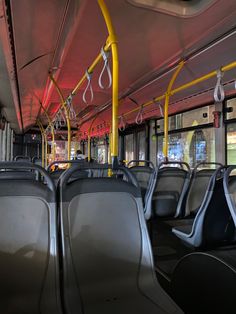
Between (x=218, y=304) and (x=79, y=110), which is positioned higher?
(x=79, y=110)

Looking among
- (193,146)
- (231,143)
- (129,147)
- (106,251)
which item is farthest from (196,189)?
(129,147)

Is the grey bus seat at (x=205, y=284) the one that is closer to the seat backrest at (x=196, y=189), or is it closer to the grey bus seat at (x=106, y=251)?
the grey bus seat at (x=106, y=251)

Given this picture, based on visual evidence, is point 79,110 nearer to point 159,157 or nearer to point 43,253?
point 159,157

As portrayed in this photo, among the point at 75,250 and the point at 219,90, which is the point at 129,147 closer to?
the point at 219,90

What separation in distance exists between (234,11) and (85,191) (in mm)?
1715

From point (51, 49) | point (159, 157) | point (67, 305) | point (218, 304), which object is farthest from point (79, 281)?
point (159, 157)

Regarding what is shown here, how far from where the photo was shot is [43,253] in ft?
4.00

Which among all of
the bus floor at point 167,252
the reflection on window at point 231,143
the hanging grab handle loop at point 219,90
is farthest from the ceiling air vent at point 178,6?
the reflection on window at point 231,143

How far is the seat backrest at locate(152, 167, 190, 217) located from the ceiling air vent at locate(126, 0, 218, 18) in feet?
4.93

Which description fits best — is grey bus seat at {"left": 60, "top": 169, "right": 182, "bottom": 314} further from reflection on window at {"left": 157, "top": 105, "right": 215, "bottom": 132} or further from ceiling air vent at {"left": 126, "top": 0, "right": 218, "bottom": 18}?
reflection on window at {"left": 157, "top": 105, "right": 215, "bottom": 132}

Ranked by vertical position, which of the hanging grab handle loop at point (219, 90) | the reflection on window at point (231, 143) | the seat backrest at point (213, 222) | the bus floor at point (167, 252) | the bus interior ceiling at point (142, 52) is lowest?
the bus floor at point (167, 252)

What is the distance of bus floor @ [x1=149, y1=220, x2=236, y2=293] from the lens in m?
1.70

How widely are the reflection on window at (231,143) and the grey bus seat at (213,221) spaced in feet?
8.73

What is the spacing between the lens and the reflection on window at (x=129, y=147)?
8.62 metres
